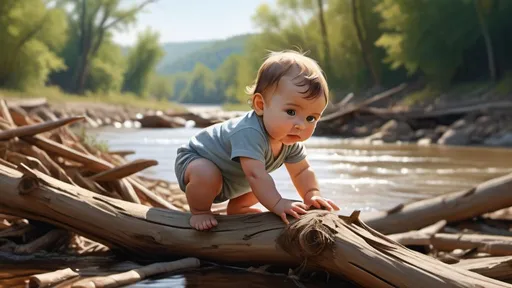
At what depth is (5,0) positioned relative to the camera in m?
35.2

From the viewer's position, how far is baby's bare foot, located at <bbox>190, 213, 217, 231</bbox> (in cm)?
345

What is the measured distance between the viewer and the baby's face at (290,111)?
10.9 feet

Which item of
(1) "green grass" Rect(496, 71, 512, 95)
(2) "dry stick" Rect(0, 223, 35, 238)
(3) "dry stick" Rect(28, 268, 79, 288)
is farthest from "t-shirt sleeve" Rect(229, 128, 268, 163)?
(1) "green grass" Rect(496, 71, 512, 95)

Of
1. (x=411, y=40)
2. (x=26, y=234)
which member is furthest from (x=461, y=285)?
(x=411, y=40)

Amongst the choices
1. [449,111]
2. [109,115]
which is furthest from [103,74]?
[449,111]

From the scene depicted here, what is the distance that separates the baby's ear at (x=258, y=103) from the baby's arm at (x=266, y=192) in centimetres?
24

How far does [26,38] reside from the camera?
3653cm

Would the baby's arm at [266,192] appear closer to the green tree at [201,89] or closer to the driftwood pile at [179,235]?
the driftwood pile at [179,235]

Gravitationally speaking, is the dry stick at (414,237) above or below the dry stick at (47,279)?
above

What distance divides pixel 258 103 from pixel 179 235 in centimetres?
72

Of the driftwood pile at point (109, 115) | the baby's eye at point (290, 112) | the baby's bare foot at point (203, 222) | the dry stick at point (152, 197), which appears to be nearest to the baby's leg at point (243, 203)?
the baby's bare foot at point (203, 222)

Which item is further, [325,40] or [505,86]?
[325,40]

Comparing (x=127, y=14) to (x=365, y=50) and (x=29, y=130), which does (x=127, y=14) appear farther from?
(x=29, y=130)

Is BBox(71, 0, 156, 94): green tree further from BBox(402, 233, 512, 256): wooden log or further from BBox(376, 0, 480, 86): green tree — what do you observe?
BBox(402, 233, 512, 256): wooden log
